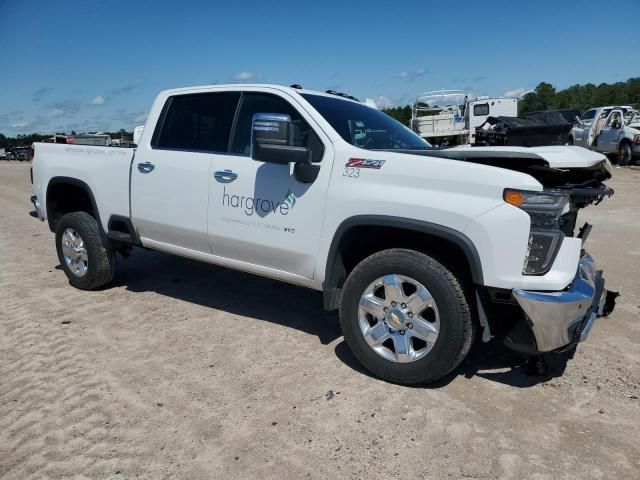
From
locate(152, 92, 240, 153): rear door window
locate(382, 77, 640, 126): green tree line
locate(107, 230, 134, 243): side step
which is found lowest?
locate(107, 230, 134, 243): side step

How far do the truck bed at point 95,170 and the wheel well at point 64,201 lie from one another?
0.06 meters

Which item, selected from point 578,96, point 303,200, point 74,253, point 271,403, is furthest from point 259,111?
point 578,96

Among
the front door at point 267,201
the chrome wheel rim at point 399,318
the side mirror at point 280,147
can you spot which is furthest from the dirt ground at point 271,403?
the side mirror at point 280,147

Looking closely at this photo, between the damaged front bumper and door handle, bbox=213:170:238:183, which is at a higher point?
door handle, bbox=213:170:238:183

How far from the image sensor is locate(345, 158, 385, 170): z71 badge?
3.29m

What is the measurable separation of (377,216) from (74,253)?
145 inches

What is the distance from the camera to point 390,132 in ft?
14.0

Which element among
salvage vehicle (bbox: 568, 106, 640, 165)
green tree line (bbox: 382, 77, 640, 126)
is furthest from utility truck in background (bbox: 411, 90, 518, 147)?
green tree line (bbox: 382, 77, 640, 126)

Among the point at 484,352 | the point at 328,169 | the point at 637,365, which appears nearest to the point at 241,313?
the point at 328,169

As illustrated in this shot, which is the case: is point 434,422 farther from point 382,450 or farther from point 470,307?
point 470,307

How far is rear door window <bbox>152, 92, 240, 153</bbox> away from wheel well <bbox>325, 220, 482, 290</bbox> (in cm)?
→ 136

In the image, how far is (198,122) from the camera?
14.4 feet

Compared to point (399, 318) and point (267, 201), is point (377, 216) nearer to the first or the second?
point (399, 318)

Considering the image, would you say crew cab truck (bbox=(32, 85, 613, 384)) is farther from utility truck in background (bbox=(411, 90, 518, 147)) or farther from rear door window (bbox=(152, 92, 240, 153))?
utility truck in background (bbox=(411, 90, 518, 147))
